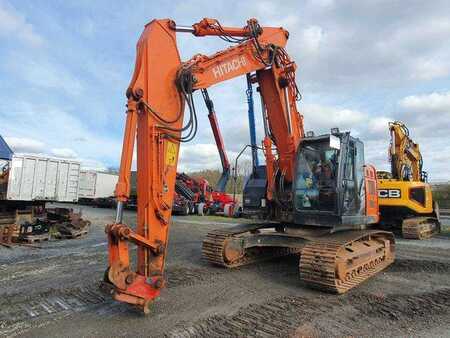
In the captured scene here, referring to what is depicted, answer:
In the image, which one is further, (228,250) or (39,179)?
(39,179)

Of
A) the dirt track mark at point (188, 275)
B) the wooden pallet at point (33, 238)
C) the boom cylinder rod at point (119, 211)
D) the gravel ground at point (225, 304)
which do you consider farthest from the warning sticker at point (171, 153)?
the wooden pallet at point (33, 238)

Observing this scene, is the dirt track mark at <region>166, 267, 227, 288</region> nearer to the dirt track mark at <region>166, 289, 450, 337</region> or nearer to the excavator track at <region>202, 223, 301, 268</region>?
the excavator track at <region>202, 223, 301, 268</region>

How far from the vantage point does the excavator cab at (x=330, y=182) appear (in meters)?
6.72

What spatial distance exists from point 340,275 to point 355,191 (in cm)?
179

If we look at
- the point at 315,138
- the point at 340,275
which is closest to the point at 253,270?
the point at 340,275

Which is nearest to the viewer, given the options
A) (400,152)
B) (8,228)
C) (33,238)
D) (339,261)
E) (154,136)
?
(154,136)

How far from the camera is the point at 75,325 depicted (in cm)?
455

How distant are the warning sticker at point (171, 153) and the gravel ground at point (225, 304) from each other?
1.93 metres

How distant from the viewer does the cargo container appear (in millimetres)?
12305

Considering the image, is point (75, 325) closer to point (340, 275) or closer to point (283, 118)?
point (340, 275)

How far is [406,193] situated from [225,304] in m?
9.60

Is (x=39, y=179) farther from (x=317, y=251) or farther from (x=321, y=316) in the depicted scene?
(x=321, y=316)

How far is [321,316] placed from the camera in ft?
16.6

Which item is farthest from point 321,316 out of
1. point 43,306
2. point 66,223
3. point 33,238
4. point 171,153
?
point 66,223
